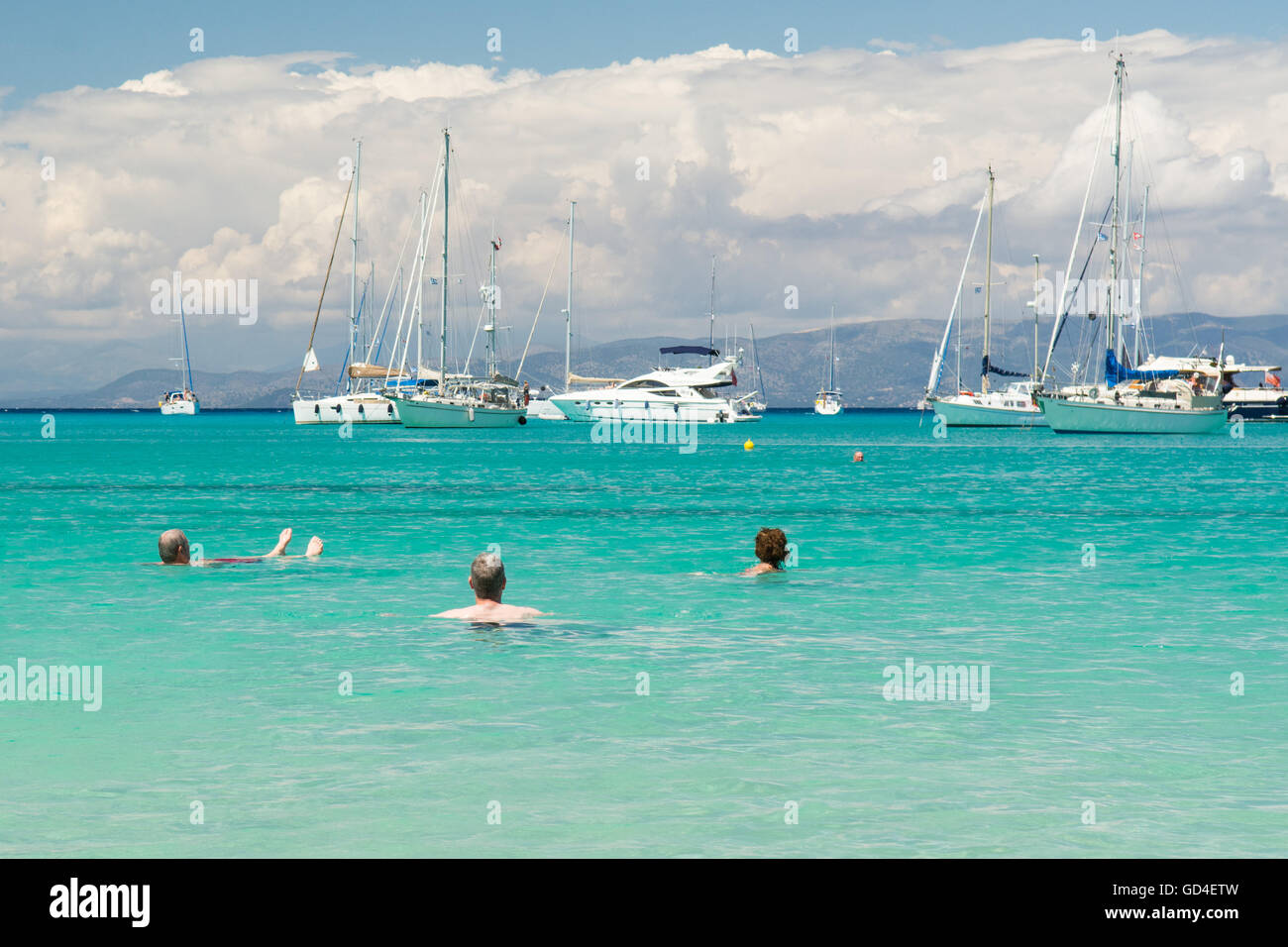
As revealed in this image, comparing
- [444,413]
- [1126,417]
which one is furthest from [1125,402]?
[444,413]

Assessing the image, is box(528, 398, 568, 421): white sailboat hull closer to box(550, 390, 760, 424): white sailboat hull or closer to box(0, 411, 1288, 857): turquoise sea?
box(550, 390, 760, 424): white sailboat hull

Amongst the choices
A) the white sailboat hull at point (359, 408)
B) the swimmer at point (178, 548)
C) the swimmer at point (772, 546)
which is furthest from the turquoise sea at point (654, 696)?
the white sailboat hull at point (359, 408)

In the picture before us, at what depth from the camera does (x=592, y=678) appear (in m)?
15.7

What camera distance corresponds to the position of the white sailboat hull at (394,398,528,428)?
123m

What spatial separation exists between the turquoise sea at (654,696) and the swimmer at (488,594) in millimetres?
434

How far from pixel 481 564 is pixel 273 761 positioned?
6.07 m

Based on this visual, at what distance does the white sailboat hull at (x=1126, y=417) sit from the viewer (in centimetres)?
10388

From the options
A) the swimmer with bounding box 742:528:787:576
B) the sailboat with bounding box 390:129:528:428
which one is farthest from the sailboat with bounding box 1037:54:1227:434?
the swimmer with bounding box 742:528:787:576

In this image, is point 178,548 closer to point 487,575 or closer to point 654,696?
point 487,575

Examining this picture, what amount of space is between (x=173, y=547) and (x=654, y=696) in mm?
12329

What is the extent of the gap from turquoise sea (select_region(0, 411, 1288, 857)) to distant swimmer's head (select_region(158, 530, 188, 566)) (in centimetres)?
56

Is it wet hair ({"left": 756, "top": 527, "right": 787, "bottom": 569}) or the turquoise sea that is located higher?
wet hair ({"left": 756, "top": 527, "right": 787, "bottom": 569})

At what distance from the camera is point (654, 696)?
14.8 meters
